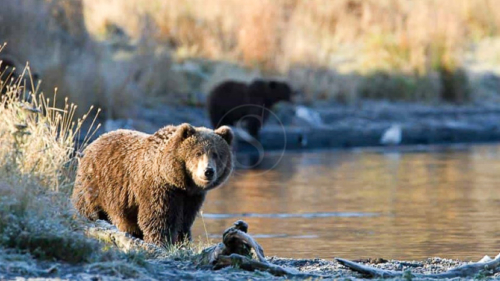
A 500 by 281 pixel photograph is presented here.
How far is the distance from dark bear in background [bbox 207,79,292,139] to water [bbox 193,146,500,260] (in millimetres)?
1970

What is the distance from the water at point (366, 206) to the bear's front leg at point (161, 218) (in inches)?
49.3

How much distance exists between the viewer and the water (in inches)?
414

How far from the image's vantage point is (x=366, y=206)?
13.9 metres

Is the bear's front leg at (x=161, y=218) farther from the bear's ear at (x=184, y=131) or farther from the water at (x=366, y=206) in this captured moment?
the water at (x=366, y=206)

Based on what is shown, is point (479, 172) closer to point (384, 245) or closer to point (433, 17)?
point (384, 245)

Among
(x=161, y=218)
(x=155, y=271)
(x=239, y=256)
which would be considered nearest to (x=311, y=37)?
(x=161, y=218)

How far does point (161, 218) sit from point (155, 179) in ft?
1.14

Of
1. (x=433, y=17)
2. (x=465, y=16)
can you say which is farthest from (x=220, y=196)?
(x=465, y=16)

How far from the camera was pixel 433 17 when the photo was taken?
1176 inches

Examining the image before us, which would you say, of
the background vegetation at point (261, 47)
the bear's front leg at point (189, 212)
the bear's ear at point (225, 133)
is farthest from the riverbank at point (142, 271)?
the background vegetation at point (261, 47)

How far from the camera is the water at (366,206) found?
34.5 feet

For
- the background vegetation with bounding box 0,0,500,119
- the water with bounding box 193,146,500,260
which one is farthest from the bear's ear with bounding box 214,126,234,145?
the background vegetation with bounding box 0,0,500,119

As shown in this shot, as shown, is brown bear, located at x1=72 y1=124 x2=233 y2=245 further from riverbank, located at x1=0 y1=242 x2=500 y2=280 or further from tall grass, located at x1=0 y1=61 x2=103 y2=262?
riverbank, located at x1=0 y1=242 x2=500 y2=280

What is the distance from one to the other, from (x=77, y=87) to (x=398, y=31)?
12564 millimetres
